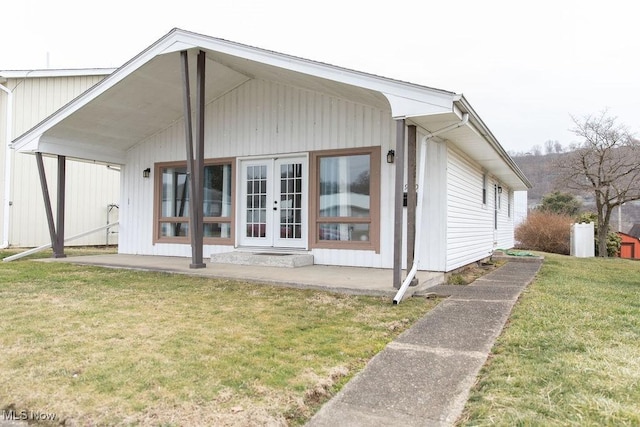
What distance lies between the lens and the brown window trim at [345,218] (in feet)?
22.9

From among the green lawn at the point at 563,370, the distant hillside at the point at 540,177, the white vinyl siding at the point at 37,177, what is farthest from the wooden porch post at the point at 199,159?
the distant hillside at the point at 540,177

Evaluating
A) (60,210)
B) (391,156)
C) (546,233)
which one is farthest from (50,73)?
(546,233)

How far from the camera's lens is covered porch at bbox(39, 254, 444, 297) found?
523 cm

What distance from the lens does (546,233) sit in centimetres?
1808

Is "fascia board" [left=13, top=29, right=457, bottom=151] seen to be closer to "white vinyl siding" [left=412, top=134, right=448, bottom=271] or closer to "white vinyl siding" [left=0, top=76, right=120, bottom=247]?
"white vinyl siding" [left=412, top=134, right=448, bottom=271]

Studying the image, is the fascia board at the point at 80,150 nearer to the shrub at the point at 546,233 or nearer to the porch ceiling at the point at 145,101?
the porch ceiling at the point at 145,101

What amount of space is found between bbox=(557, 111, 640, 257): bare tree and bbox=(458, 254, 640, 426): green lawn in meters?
13.8

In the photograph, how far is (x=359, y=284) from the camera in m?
5.34

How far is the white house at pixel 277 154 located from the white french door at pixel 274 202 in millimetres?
23

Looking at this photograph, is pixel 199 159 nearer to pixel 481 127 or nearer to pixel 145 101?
pixel 145 101

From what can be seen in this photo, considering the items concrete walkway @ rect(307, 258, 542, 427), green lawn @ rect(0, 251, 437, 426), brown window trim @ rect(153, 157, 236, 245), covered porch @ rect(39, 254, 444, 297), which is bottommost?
concrete walkway @ rect(307, 258, 542, 427)

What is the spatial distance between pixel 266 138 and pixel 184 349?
5.56m

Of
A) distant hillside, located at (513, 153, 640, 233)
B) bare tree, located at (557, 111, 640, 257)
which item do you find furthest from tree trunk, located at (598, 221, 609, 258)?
distant hillside, located at (513, 153, 640, 233)

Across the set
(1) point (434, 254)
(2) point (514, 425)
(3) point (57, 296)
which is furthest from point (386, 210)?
(2) point (514, 425)
